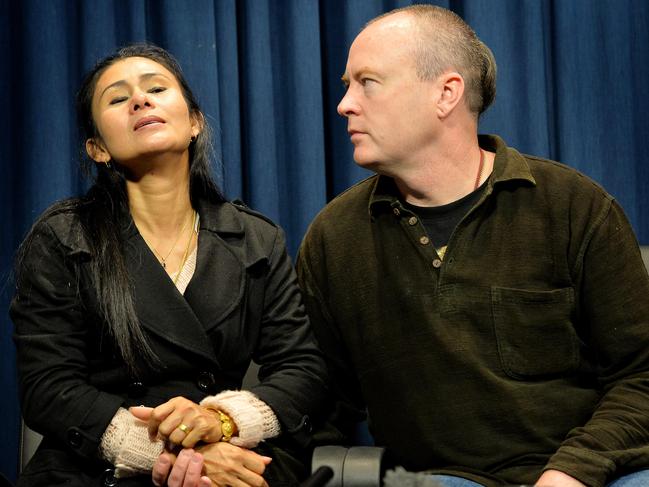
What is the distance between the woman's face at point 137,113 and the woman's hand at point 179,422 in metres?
0.59

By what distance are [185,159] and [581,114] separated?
3.89ft

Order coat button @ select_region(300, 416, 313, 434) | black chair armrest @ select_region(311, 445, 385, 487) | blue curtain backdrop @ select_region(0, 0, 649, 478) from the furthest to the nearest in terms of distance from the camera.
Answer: blue curtain backdrop @ select_region(0, 0, 649, 478), coat button @ select_region(300, 416, 313, 434), black chair armrest @ select_region(311, 445, 385, 487)

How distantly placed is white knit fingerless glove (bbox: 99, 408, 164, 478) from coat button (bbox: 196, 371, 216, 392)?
17cm

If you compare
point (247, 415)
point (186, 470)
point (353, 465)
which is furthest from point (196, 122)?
point (353, 465)

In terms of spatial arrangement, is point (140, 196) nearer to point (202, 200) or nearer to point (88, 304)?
point (202, 200)

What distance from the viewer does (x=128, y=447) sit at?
191 cm

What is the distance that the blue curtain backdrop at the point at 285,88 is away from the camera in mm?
2664

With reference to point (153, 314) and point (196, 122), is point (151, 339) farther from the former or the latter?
point (196, 122)

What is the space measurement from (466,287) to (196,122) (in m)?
0.77

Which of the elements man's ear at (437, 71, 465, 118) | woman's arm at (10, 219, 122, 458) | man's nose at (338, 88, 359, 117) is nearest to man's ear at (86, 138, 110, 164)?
woman's arm at (10, 219, 122, 458)

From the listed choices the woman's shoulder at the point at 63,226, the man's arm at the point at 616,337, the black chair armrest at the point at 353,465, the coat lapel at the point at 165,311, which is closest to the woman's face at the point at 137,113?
the woman's shoulder at the point at 63,226

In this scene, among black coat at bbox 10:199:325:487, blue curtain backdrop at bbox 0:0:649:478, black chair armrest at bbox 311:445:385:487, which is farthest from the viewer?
blue curtain backdrop at bbox 0:0:649:478

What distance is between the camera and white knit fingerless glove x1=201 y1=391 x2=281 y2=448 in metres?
1.95

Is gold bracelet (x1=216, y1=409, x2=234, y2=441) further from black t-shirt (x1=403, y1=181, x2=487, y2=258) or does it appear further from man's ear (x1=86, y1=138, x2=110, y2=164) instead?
man's ear (x1=86, y1=138, x2=110, y2=164)
